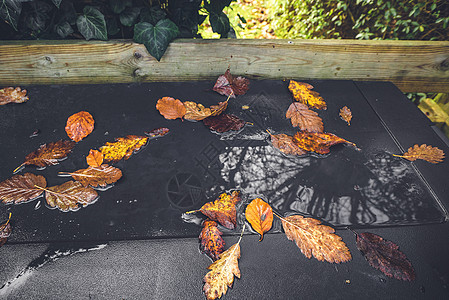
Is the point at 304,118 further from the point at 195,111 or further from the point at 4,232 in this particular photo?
the point at 4,232

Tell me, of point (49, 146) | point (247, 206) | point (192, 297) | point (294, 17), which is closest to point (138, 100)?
point (49, 146)

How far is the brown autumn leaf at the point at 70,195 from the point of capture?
1015 mm

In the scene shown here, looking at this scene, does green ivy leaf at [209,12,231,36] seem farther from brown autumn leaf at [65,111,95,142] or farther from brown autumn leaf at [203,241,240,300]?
brown autumn leaf at [203,241,240,300]

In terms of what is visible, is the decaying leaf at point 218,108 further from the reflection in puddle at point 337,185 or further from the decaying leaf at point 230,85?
the reflection in puddle at point 337,185

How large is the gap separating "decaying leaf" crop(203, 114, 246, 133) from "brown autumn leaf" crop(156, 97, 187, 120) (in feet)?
0.53

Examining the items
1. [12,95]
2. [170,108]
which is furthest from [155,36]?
[12,95]

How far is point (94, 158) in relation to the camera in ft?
3.85

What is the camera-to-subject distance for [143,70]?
1.60 m

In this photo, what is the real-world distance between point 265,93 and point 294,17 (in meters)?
2.50

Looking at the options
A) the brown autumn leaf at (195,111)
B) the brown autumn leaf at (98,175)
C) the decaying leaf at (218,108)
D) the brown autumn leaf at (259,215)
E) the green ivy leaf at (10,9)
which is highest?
the green ivy leaf at (10,9)

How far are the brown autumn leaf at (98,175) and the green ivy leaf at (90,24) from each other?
849 mm

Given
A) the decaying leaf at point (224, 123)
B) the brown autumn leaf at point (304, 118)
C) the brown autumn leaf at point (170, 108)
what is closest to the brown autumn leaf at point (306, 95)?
the brown autumn leaf at point (304, 118)

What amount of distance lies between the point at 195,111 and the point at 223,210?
0.67m

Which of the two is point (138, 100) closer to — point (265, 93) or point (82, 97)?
point (82, 97)
